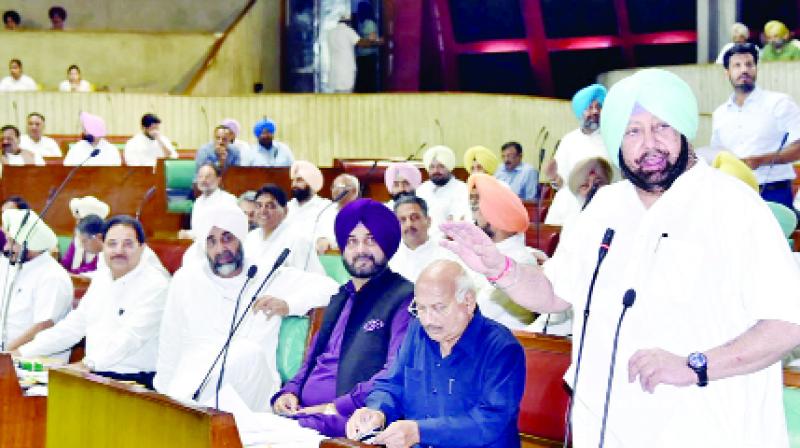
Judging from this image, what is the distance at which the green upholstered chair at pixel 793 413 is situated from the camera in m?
2.93

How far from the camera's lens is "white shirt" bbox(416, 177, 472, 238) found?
8.62m

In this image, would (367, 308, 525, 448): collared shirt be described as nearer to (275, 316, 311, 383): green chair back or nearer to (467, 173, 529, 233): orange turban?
(275, 316, 311, 383): green chair back

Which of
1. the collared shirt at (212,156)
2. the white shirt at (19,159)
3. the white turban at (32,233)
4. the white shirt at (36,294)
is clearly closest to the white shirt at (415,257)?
the white shirt at (36,294)

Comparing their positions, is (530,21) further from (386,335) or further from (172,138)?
(386,335)

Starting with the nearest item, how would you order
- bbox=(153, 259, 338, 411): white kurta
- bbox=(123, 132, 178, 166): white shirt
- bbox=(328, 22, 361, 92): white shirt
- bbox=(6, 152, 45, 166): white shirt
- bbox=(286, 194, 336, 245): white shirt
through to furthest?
bbox=(153, 259, 338, 411): white kurta
bbox=(286, 194, 336, 245): white shirt
bbox=(6, 152, 45, 166): white shirt
bbox=(123, 132, 178, 166): white shirt
bbox=(328, 22, 361, 92): white shirt

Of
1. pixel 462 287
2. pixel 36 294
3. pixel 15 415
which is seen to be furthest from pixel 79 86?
pixel 462 287

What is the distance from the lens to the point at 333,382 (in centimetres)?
415

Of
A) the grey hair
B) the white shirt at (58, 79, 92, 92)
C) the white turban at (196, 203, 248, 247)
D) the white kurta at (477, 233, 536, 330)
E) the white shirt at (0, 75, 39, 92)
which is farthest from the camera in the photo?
the white shirt at (58, 79, 92, 92)

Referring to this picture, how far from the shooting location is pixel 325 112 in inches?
502

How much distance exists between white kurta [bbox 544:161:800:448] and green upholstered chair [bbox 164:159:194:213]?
7.65m

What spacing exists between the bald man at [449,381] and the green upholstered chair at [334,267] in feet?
8.45

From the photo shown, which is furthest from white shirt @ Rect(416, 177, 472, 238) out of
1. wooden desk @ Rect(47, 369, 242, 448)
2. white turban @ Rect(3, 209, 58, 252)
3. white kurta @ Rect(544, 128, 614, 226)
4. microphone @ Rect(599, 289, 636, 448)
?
microphone @ Rect(599, 289, 636, 448)

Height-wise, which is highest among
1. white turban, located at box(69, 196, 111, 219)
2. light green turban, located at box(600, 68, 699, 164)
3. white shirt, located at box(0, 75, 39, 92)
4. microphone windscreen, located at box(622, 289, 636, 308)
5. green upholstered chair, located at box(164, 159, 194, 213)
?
white shirt, located at box(0, 75, 39, 92)

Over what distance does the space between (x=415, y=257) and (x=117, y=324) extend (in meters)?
1.42
